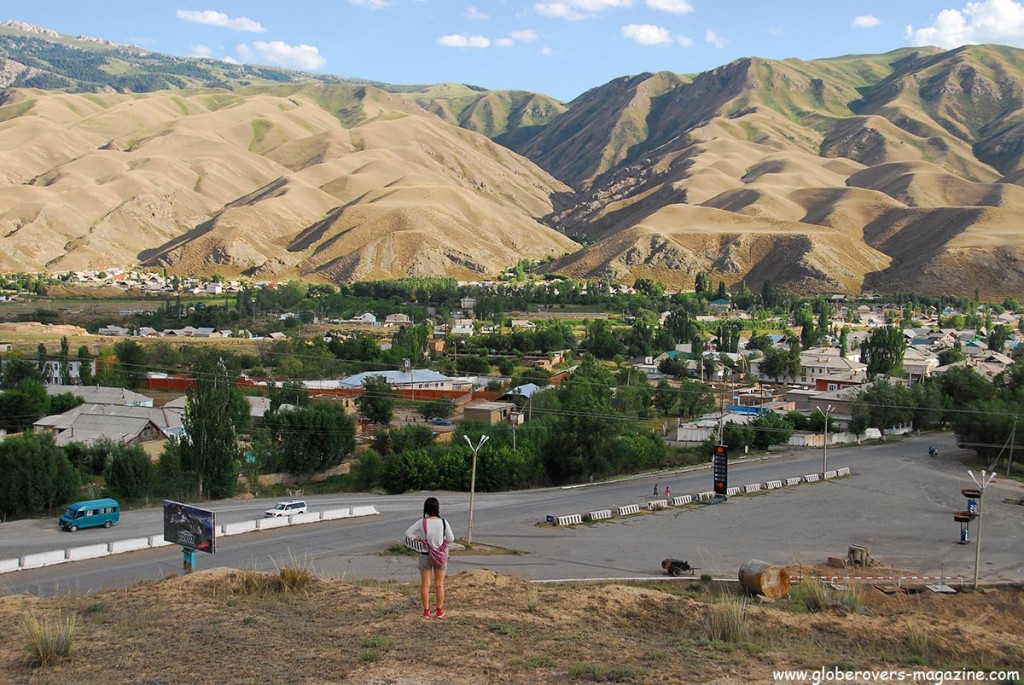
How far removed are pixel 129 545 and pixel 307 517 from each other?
5.14m

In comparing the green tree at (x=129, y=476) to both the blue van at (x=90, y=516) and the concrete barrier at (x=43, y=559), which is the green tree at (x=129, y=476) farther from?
the concrete barrier at (x=43, y=559)

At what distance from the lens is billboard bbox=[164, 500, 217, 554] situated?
15133mm

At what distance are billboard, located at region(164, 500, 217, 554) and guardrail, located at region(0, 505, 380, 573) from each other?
17.9ft

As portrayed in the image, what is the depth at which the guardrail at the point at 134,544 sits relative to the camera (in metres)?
19.7

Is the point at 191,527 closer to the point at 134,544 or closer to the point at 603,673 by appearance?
the point at 134,544

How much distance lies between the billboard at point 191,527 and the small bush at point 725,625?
24.3 ft

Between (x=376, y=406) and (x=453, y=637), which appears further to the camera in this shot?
(x=376, y=406)

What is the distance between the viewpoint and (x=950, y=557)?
2381 cm

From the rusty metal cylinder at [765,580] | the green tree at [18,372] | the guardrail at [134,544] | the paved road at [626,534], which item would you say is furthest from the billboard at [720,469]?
the green tree at [18,372]

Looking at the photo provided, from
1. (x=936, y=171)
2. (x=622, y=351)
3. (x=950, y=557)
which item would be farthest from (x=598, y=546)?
(x=936, y=171)

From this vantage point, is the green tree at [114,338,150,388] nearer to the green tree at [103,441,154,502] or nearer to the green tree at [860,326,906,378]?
the green tree at [103,441,154,502]

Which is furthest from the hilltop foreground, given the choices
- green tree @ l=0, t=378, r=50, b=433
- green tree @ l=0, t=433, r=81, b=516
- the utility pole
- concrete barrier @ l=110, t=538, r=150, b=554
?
green tree @ l=0, t=378, r=50, b=433

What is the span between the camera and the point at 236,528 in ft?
77.1

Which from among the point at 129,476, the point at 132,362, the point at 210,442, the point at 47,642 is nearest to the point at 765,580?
the point at 47,642
